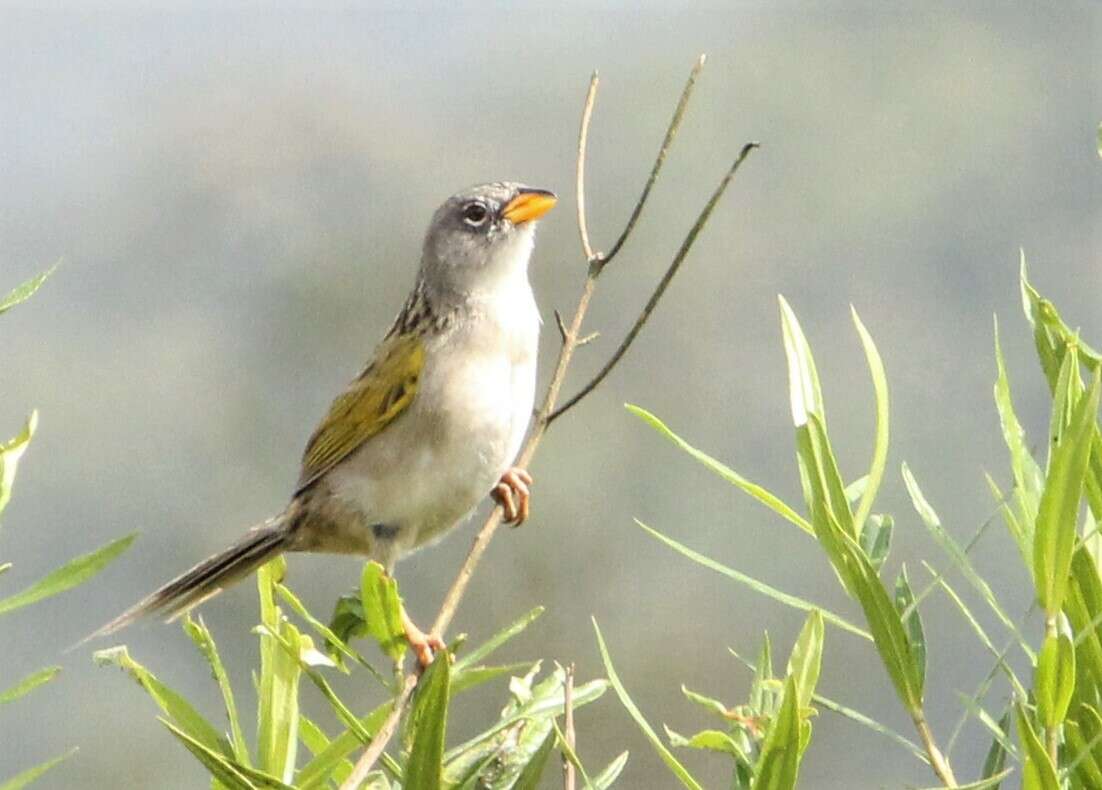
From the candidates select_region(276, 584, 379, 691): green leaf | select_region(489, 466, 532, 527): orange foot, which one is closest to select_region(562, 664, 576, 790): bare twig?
select_region(276, 584, 379, 691): green leaf

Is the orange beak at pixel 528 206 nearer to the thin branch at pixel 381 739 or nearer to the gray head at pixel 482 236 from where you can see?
the gray head at pixel 482 236

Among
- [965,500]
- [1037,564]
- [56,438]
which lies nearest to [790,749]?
[1037,564]

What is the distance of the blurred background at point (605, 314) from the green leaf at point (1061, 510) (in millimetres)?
5453

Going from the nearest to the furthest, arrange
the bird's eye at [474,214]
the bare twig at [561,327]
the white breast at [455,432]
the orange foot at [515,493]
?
1. the bare twig at [561,327]
2. the orange foot at [515,493]
3. the white breast at [455,432]
4. the bird's eye at [474,214]

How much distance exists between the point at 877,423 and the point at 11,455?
51cm

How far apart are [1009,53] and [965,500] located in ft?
36.6

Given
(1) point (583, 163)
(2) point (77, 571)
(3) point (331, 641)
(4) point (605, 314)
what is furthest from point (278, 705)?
(4) point (605, 314)

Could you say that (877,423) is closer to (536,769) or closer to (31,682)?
(536,769)

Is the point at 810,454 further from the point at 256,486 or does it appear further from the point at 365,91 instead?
the point at 365,91

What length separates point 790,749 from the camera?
0.87m

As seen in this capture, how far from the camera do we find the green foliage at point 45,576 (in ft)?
3.19

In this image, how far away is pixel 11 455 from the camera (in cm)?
106

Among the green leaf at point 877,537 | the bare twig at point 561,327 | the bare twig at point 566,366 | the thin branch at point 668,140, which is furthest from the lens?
the bare twig at point 561,327

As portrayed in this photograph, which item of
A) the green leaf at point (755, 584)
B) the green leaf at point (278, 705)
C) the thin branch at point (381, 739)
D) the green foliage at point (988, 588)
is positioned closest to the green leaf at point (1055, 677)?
the green foliage at point (988, 588)
